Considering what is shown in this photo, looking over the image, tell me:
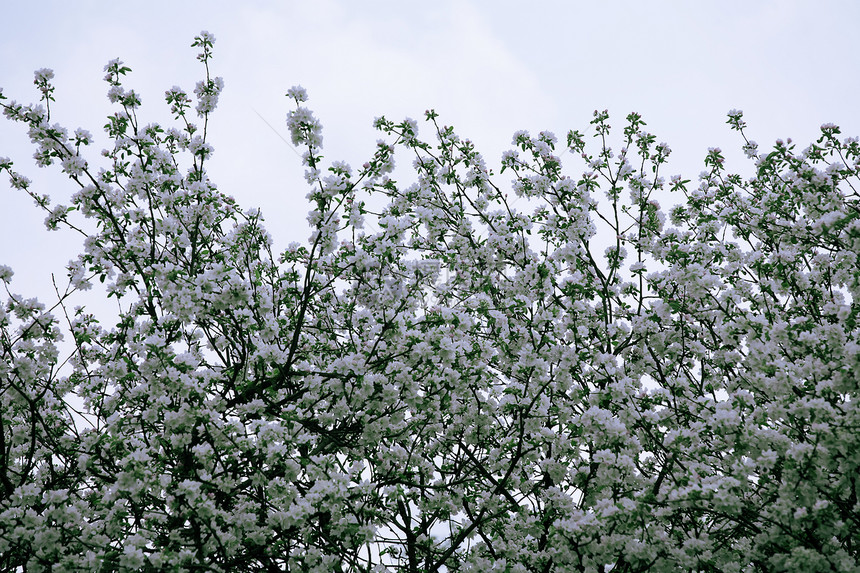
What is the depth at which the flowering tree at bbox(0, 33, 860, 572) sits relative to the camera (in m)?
4.63

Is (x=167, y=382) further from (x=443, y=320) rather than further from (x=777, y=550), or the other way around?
(x=777, y=550)

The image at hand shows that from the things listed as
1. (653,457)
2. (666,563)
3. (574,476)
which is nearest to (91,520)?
(574,476)

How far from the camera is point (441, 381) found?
5531 mm

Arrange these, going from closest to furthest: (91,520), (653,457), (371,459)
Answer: (91,520), (371,459), (653,457)

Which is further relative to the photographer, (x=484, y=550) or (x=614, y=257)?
(x=614, y=257)

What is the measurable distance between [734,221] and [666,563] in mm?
4303

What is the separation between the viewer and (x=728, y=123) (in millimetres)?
8156

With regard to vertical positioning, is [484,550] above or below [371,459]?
below

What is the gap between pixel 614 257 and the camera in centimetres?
778

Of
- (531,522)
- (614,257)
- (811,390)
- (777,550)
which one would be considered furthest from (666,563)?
(614,257)

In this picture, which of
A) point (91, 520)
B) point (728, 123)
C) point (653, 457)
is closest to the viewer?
point (91, 520)

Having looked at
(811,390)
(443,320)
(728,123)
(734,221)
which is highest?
(728,123)

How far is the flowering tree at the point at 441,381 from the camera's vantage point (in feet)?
15.2

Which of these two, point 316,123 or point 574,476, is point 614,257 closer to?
point 574,476
